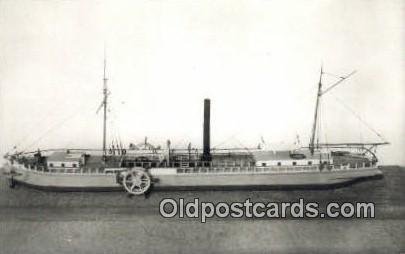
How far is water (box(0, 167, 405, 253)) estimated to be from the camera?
15367mm

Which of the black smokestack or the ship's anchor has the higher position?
the black smokestack

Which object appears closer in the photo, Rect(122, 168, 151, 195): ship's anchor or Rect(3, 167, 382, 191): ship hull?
Rect(122, 168, 151, 195): ship's anchor

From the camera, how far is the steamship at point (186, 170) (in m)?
20.8

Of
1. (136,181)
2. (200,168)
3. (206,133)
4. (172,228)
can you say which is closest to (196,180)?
(200,168)

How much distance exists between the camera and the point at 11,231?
16609mm

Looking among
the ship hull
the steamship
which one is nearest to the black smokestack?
the steamship

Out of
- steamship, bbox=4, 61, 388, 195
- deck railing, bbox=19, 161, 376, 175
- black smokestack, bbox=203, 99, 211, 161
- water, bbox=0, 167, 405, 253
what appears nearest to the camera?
water, bbox=0, 167, 405, 253

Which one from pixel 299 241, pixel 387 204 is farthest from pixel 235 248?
pixel 387 204

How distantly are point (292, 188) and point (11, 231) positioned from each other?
11.5 metres

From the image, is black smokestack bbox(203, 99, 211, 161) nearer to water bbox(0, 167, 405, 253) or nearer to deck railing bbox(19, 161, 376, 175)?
deck railing bbox(19, 161, 376, 175)

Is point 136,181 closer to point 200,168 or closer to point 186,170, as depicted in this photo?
point 186,170

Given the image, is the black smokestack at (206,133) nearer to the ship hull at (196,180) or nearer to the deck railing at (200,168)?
the deck railing at (200,168)

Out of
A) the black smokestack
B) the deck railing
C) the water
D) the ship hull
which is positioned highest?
the black smokestack

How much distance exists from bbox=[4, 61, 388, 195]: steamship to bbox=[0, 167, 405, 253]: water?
0.66 m
